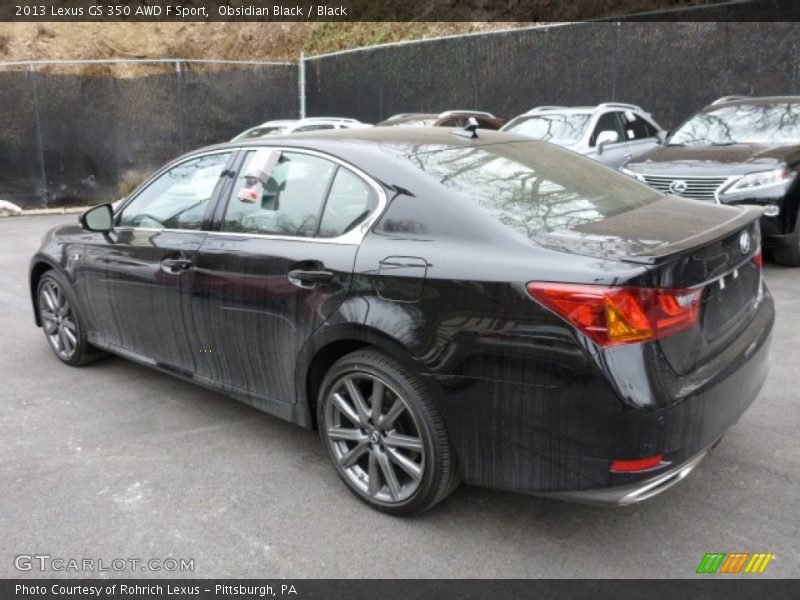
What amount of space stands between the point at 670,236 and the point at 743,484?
133cm

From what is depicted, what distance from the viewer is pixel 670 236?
283 cm

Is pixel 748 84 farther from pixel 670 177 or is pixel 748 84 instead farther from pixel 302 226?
pixel 302 226

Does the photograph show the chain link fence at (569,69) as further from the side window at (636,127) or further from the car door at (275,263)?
the car door at (275,263)

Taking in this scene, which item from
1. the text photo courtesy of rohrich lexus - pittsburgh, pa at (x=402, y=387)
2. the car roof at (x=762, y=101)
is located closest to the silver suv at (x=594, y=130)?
the car roof at (x=762, y=101)

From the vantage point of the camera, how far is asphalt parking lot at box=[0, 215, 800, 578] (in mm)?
2924

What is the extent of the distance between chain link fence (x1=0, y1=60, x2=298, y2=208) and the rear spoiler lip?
1516 centimetres

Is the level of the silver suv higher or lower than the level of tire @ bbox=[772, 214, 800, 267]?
higher

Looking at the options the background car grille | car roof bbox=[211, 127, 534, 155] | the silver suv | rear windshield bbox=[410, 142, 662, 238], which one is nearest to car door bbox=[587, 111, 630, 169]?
the silver suv

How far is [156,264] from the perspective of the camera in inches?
164

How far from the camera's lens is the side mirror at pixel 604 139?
1014cm

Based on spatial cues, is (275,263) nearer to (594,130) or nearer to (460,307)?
(460,307)

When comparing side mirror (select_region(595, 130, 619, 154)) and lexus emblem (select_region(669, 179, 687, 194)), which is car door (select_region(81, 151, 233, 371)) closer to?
lexus emblem (select_region(669, 179, 687, 194))

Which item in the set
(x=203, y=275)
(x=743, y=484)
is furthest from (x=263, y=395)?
(x=743, y=484)
